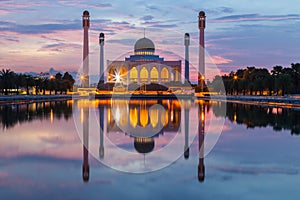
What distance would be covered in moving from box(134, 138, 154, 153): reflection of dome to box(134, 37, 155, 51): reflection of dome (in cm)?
6081

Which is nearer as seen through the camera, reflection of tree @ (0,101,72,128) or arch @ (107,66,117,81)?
reflection of tree @ (0,101,72,128)

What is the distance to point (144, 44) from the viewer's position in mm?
69750

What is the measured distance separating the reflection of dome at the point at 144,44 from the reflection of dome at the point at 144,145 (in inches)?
2394

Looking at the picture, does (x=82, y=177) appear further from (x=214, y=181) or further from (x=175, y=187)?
(x=214, y=181)

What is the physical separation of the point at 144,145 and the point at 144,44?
204 ft

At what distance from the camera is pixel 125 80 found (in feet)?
245

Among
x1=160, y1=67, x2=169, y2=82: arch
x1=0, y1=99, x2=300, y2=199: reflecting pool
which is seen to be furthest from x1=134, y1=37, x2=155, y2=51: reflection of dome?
x1=0, y1=99, x2=300, y2=199: reflecting pool

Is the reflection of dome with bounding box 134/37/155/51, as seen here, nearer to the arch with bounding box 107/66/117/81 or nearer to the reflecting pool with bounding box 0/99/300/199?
the arch with bounding box 107/66/117/81

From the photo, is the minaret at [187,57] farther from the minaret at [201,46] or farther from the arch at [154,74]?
the minaret at [201,46]

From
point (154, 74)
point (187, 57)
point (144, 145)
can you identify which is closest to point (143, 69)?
point (154, 74)

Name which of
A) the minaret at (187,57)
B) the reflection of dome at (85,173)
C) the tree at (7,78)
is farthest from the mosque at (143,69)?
the reflection of dome at (85,173)

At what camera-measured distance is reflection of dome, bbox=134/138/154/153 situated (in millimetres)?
7773

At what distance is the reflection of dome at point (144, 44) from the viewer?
227 feet

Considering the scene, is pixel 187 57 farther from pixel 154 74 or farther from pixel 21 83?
pixel 21 83
